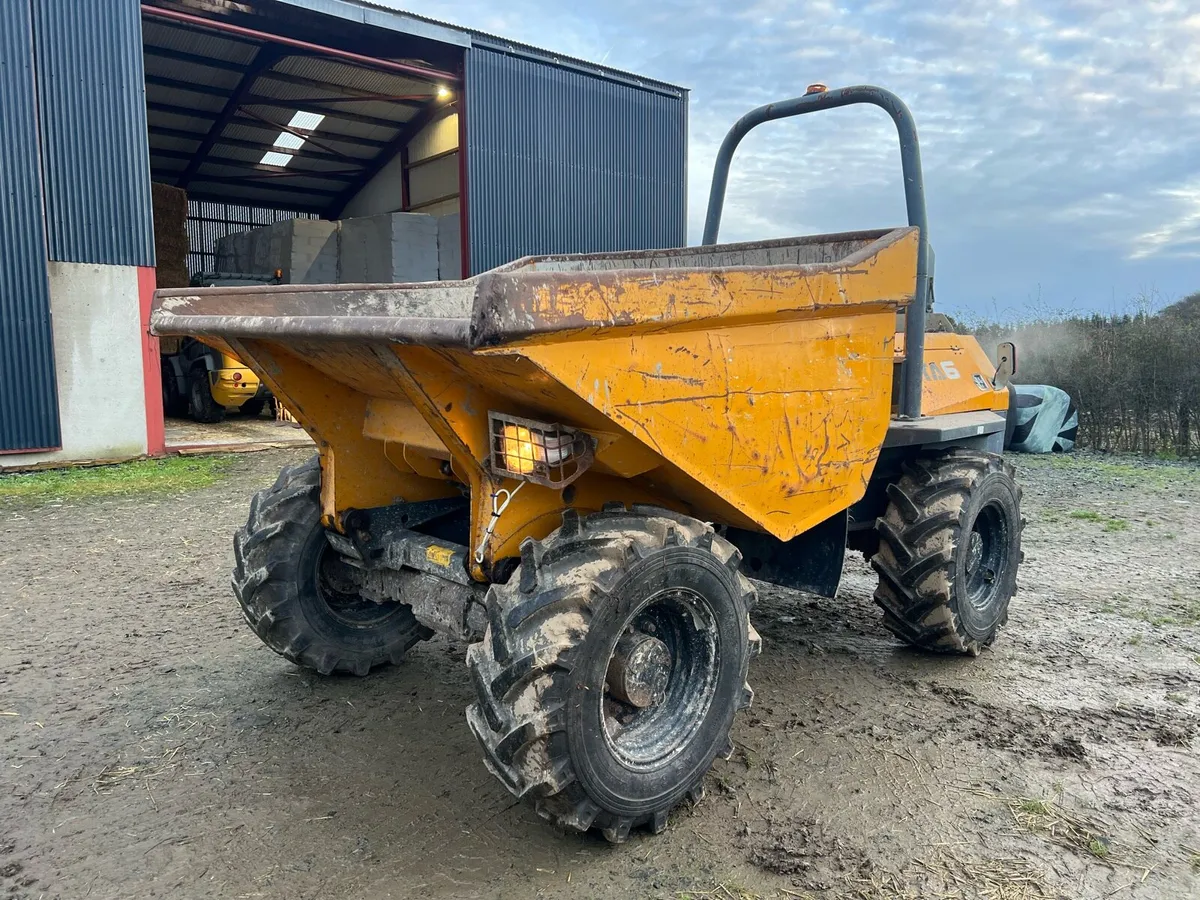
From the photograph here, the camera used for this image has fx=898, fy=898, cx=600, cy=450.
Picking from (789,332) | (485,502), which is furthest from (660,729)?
(789,332)

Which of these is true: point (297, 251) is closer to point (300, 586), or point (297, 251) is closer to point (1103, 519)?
point (1103, 519)

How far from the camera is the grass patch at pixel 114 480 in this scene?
8.89 meters

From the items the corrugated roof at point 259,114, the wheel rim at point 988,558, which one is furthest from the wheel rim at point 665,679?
the corrugated roof at point 259,114

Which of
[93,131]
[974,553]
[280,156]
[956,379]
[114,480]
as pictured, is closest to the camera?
[974,553]

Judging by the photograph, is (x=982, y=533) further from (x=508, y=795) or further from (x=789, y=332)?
(x=508, y=795)

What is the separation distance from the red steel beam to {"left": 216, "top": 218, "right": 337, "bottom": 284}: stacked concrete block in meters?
4.90

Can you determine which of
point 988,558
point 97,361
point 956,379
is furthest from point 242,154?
point 988,558

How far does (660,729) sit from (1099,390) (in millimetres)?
11689

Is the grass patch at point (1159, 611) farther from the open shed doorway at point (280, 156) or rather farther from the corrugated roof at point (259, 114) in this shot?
the corrugated roof at point (259, 114)

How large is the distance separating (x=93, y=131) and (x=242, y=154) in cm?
991

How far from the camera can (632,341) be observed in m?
2.44

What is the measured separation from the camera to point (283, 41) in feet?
39.9

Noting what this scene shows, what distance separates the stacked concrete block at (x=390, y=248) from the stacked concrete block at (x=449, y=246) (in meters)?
0.11

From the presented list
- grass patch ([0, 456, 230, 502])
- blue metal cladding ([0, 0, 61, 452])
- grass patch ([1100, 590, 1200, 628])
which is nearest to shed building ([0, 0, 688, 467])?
blue metal cladding ([0, 0, 61, 452])
